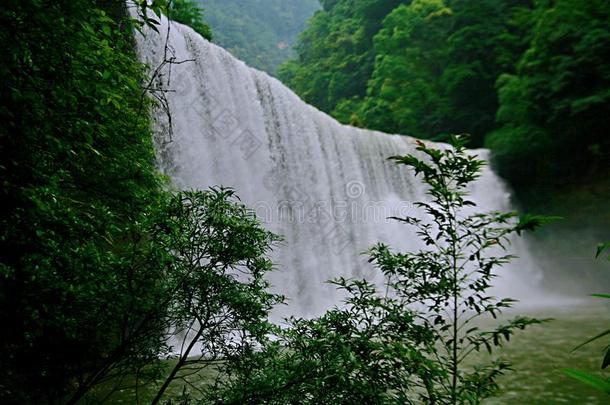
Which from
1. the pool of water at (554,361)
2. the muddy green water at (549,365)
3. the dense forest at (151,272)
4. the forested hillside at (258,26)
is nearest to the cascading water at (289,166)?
the muddy green water at (549,365)

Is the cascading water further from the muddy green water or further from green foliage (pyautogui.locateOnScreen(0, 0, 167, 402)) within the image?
green foliage (pyautogui.locateOnScreen(0, 0, 167, 402))

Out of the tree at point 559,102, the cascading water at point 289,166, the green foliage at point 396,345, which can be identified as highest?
the tree at point 559,102

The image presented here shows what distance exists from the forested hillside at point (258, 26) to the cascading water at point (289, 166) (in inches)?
1058

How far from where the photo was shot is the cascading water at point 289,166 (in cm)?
803

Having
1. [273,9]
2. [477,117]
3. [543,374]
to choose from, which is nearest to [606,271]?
[477,117]

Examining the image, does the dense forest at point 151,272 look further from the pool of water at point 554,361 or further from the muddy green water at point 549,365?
the pool of water at point 554,361

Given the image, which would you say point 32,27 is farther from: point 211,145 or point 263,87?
point 263,87

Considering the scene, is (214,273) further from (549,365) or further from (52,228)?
(549,365)

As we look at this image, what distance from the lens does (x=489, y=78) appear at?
16.8 m

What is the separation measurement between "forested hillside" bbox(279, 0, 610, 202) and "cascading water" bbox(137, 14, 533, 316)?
6.64 ft

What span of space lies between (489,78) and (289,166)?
10733 mm

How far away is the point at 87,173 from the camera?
337 cm

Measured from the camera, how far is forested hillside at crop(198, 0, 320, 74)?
3894cm

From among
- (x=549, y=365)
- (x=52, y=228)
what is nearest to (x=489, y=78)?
(x=549, y=365)
